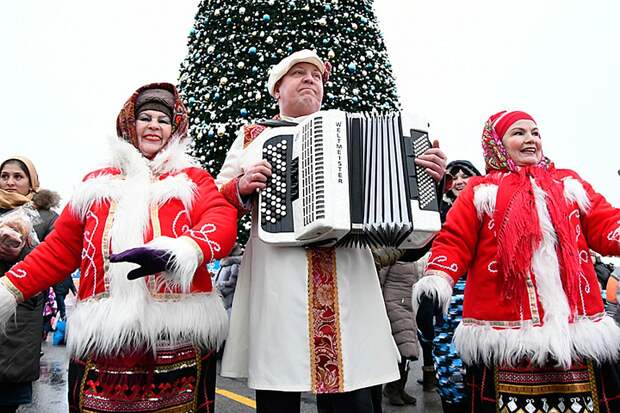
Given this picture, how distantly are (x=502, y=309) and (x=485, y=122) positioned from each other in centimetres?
101

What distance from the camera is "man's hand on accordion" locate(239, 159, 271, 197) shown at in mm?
2330

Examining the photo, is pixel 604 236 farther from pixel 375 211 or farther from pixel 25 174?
pixel 25 174

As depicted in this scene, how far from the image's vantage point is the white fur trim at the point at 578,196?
2.60 meters

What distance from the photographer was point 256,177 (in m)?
2.33

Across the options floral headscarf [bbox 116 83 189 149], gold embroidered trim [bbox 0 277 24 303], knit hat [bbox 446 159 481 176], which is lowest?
gold embroidered trim [bbox 0 277 24 303]

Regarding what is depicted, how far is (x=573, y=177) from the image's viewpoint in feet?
8.94

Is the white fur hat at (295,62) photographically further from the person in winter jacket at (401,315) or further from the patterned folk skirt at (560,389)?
the person in winter jacket at (401,315)

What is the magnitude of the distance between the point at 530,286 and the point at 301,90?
1381 millimetres

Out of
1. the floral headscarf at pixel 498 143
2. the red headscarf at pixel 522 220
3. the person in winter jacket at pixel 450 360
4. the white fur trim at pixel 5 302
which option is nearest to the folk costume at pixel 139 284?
the white fur trim at pixel 5 302

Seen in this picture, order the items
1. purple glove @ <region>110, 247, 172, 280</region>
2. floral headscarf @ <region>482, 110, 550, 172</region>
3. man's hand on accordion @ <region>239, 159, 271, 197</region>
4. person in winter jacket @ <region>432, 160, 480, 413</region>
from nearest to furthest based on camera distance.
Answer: purple glove @ <region>110, 247, 172, 280</region> → man's hand on accordion @ <region>239, 159, 271, 197</region> → floral headscarf @ <region>482, 110, 550, 172</region> → person in winter jacket @ <region>432, 160, 480, 413</region>

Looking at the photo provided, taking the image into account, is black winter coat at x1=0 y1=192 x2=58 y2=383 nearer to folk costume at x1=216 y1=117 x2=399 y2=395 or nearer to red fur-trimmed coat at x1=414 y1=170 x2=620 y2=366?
folk costume at x1=216 y1=117 x2=399 y2=395

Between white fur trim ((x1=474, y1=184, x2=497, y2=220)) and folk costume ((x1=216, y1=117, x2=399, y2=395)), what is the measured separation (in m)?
0.60

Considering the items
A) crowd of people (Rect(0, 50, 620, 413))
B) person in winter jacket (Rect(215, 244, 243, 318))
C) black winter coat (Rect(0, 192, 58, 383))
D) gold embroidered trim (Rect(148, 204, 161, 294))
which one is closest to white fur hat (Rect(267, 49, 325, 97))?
crowd of people (Rect(0, 50, 620, 413))

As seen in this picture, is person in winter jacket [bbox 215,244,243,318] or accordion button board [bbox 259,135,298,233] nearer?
accordion button board [bbox 259,135,298,233]
